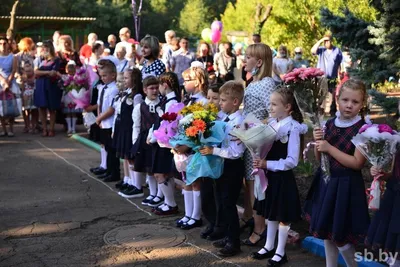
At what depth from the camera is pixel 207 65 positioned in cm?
1409

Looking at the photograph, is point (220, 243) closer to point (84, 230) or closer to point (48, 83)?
point (84, 230)

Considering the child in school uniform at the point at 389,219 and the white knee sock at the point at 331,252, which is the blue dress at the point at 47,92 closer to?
the white knee sock at the point at 331,252

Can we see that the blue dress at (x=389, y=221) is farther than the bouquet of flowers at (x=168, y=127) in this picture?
No

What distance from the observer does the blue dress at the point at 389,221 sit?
13.3 feet

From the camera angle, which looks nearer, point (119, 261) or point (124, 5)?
point (119, 261)

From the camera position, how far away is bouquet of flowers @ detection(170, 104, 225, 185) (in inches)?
211

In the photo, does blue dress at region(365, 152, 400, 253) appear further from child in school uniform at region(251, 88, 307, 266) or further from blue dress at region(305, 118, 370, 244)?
child in school uniform at region(251, 88, 307, 266)

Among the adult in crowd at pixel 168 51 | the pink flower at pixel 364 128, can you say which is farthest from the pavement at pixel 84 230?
the adult in crowd at pixel 168 51

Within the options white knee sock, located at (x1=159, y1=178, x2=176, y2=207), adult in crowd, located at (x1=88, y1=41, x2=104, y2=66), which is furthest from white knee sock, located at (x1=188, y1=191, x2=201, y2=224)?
adult in crowd, located at (x1=88, y1=41, x2=104, y2=66)

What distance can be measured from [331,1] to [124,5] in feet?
155

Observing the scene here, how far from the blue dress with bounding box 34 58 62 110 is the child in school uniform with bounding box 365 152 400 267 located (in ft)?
30.2

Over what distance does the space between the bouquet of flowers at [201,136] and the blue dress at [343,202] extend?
1.23 m

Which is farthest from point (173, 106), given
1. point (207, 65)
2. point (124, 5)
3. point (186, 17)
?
point (186, 17)

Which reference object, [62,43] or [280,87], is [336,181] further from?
[62,43]
